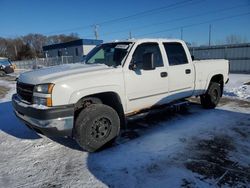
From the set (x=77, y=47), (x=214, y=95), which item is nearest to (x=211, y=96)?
(x=214, y=95)

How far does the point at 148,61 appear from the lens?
457 centimetres

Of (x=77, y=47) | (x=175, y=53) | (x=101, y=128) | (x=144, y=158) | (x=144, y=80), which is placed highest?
(x=77, y=47)

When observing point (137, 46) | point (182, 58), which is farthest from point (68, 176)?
point (182, 58)

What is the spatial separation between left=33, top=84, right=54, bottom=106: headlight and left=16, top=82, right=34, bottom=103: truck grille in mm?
186

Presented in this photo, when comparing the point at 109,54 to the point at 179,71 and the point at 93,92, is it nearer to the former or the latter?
the point at 93,92

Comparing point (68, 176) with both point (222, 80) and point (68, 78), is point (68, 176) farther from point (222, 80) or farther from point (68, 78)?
point (222, 80)

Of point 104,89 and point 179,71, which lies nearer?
point 104,89

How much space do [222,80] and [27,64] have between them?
135ft

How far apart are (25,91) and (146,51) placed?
8.11 ft

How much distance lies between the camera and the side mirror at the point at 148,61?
14.9 feet

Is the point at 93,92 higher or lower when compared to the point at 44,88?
lower

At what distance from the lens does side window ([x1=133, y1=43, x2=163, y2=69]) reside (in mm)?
4729

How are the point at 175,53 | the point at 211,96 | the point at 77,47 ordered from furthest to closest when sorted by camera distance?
the point at 77,47 < the point at 211,96 < the point at 175,53

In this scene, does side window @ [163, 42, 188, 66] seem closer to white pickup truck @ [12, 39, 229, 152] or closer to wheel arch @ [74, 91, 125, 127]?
white pickup truck @ [12, 39, 229, 152]
